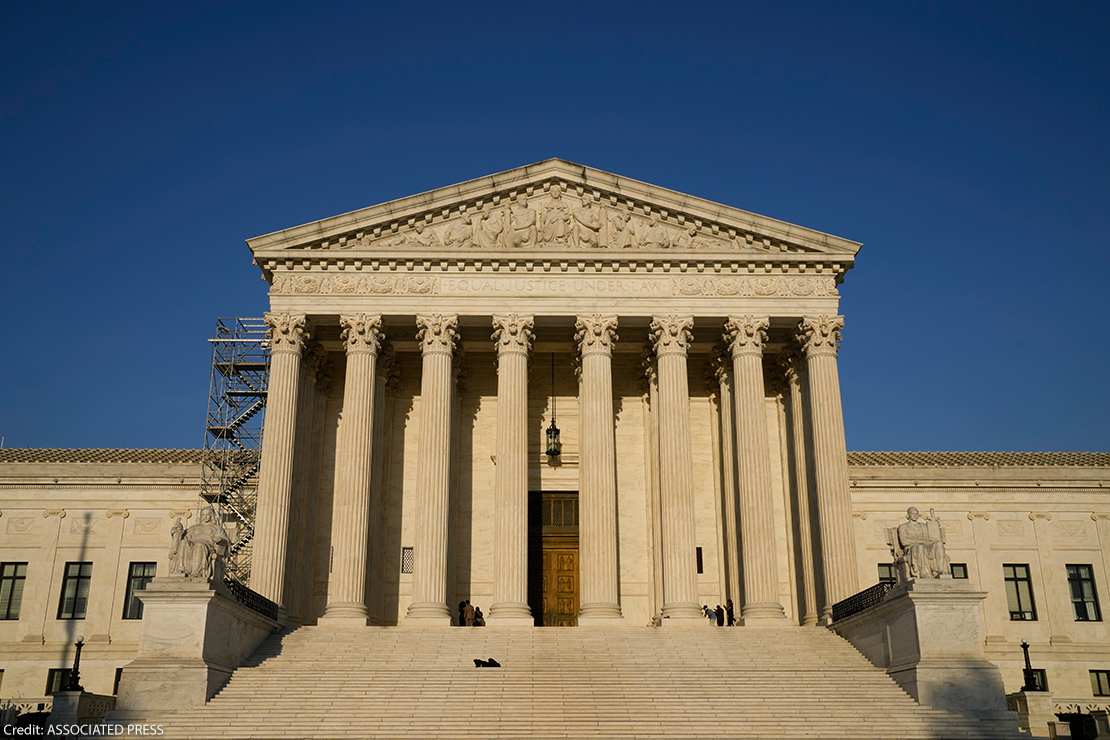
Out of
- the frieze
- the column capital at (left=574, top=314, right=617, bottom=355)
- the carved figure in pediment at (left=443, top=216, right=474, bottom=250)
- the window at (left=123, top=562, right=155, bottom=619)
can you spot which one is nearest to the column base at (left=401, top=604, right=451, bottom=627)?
the column capital at (left=574, top=314, right=617, bottom=355)

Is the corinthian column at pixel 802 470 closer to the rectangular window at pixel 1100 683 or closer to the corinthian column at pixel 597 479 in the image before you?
the corinthian column at pixel 597 479

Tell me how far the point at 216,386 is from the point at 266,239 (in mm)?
10290

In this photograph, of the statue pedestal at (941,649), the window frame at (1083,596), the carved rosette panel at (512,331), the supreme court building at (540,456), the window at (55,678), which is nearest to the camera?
the statue pedestal at (941,649)

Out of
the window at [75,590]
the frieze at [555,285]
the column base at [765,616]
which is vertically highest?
the frieze at [555,285]

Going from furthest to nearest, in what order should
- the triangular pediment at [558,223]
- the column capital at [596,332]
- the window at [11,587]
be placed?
the window at [11,587]
the triangular pediment at [558,223]
the column capital at [596,332]

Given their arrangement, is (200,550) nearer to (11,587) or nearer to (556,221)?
(556,221)

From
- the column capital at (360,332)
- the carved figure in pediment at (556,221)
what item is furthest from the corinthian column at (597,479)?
the column capital at (360,332)

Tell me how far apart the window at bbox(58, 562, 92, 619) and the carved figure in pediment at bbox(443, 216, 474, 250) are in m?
19.8

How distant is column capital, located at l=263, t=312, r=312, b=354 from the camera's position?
33.9 m

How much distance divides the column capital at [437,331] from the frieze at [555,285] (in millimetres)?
981

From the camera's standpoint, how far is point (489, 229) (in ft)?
116

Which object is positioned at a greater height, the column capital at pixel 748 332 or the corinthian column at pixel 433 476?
the column capital at pixel 748 332

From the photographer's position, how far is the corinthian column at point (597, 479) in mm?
32000

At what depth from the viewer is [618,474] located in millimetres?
38094
